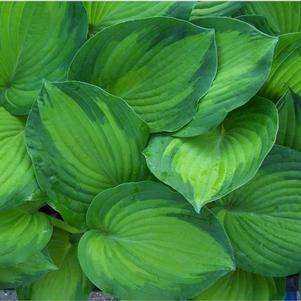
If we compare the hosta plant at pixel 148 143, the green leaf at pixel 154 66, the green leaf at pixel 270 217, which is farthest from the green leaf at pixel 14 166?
the green leaf at pixel 270 217

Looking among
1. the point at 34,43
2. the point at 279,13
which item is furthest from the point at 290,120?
the point at 34,43

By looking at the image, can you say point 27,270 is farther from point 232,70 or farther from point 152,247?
point 232,70

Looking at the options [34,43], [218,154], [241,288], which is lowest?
[241,288]

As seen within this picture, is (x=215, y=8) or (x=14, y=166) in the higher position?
(x=215, y=8)

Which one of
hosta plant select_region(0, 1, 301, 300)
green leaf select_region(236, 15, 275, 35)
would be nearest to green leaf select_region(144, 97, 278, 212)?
hosta plant select_region(0, 1, 301, 300)

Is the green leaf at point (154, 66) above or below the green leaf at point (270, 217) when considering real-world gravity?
above

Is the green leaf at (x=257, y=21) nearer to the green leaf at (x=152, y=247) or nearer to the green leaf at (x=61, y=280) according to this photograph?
the green leaf at (x=152, y=247)

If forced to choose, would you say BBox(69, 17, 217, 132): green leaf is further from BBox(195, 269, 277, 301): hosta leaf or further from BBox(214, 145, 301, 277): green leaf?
BBox(195, 269, 277, 301): hosta leaf

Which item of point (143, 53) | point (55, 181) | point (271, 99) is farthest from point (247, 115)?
point (55, 181)
